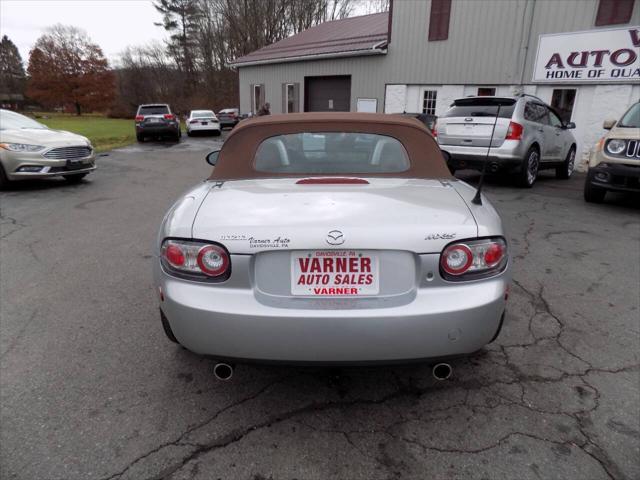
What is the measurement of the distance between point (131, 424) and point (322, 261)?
132 cm

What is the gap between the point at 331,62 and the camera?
20.0 meters

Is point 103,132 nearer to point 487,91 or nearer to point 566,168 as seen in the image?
point 487,91

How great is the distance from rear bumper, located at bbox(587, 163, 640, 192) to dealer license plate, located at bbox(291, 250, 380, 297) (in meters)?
6.53

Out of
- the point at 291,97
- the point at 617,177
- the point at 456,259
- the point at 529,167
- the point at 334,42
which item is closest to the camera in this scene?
the point at 456,259

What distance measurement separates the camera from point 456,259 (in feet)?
6.66

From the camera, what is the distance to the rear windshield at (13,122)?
873 centimetres

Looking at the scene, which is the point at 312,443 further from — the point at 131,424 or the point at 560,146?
the point at 560,146

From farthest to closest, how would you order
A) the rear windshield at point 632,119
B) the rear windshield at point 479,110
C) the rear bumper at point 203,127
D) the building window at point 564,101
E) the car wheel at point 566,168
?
1. the rear bumper at point 203,127
2. the building window at point 564,101
3. the car wheel at point 566,168
4. the rear windshield at point 479,110
5. the rear windshield at point 632,119

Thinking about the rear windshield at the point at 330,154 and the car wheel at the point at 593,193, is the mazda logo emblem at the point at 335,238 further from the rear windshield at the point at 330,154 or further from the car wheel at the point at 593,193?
the car wheel at the point at 593,193

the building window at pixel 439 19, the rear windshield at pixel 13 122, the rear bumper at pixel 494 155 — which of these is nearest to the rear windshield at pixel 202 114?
the building window at pixel 439 19

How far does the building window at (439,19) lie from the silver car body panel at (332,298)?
15388 mm

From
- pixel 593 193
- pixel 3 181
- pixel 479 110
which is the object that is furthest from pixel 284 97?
pixel 593 193

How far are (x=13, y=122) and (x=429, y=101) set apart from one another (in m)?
13.0

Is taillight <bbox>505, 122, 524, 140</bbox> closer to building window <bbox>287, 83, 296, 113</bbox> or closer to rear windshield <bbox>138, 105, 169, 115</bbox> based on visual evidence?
building window <bbox>287, 83, 296, 113</bbox>
